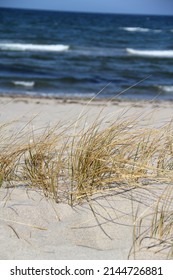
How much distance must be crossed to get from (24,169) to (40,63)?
12371 millimetres

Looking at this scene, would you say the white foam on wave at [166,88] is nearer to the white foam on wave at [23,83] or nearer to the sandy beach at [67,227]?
the white foam on wave at [23,83]

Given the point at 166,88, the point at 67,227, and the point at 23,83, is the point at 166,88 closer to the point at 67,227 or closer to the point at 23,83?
the point at 23,83

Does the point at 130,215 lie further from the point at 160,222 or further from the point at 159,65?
the point at 159,65

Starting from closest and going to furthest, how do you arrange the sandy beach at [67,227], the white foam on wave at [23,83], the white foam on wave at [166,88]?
the sandy beach at [67,227] < the white foam on wave at [166,88] < the white foam on wave at [23,83]

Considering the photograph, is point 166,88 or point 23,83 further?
point 23,83

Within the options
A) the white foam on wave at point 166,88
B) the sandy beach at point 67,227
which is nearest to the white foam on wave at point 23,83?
the white foam on wave at point 166,88

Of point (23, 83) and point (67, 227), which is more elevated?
point (67, 227)

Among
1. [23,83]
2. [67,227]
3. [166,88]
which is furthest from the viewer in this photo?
[23,83]

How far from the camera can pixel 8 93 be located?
398 inches

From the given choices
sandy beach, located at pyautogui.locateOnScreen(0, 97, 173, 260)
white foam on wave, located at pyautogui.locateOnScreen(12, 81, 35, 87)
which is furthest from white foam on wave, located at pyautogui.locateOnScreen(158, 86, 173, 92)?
sandy beach, located at pyautogui.locateOnScreen(0, 97, 173, 260)

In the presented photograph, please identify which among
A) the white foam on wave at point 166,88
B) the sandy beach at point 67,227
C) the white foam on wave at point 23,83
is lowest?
the white foam on wave at point 166,88

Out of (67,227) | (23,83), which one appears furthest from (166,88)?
(67,227)

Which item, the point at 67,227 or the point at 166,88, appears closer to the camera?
the point at 67,227

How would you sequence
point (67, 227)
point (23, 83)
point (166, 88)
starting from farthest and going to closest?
point (23, 83) → point (166, 88) → point (67, 227)
